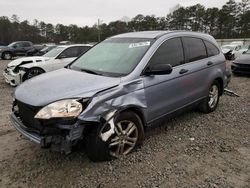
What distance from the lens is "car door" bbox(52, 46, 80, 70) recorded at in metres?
9.90

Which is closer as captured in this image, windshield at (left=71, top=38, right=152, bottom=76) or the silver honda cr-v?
the silver honda cr-v

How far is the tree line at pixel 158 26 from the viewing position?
2235 inches

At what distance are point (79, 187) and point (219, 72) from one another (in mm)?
3969

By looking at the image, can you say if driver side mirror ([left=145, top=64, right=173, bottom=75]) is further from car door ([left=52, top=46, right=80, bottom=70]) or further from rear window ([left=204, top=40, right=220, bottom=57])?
car door ([left=52, top=46, right=80, bottom=70])

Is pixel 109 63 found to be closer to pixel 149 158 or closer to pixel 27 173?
pixel 149 158

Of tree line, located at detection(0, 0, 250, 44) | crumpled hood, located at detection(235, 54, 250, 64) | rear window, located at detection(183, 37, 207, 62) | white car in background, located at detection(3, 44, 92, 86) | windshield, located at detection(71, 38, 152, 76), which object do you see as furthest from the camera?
tree line, located at detection(0, 0, 250, 44)

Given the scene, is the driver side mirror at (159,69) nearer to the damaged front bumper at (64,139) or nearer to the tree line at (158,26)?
the damaged front bumper at (64,139)

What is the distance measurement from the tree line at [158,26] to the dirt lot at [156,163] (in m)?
51.8

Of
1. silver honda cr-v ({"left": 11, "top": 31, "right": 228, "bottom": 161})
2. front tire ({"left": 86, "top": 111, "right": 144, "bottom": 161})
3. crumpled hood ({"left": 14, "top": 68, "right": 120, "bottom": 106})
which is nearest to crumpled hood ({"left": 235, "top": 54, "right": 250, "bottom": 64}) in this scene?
silver honda cr-v ({"left": 11, "top": 31, "right": 228, "bottom": 161})

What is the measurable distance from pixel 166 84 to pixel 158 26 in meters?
58.4

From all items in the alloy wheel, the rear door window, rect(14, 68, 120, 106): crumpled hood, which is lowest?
the alloy wheel

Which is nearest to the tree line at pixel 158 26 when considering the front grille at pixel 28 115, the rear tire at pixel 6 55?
the rear tire at pixel 6 55

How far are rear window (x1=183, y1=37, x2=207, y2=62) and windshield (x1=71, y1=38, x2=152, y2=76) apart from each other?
947 millimetres

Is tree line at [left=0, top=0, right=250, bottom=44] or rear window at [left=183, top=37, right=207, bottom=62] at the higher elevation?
tree line at [left=0, top=0, right=250, bottom=44]
